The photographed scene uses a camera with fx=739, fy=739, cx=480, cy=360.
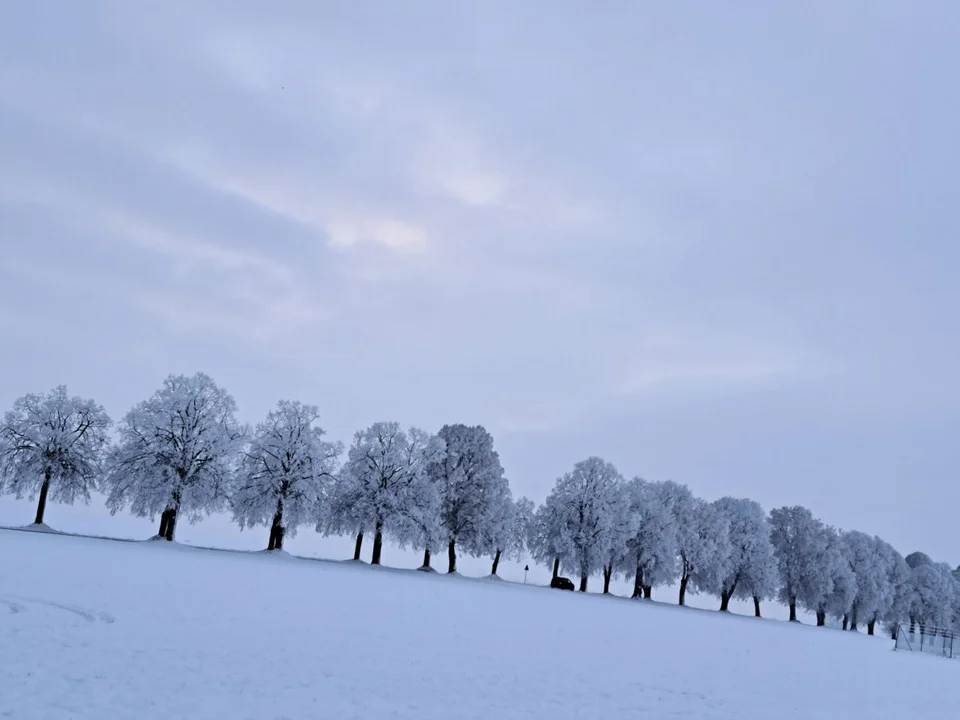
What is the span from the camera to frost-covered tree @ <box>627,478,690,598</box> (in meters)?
88.4

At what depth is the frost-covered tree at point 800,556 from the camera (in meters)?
99.1

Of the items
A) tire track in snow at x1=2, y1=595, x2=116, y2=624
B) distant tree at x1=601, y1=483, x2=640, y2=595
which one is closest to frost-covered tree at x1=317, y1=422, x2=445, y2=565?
distant tree at x1=601, y1=483, x2=640, y2=595

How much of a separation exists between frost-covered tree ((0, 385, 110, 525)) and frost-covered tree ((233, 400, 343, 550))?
558 inches

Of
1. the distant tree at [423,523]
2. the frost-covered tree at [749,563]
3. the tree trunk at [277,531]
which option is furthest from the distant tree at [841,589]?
the tree trunk at [277,531]

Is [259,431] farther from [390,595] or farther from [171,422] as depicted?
[390,595]

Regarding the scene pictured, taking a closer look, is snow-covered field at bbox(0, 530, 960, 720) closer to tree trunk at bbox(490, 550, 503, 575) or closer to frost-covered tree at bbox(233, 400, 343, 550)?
frost-covered tree at bbox(233, 400, 343, 550)

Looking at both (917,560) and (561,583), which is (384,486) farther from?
(917,560)

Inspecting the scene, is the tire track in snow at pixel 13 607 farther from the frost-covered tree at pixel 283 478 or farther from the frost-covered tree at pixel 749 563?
the frost-covered tree at pixel 749 563

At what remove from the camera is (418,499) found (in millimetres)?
75250

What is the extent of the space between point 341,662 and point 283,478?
5343 centimetres

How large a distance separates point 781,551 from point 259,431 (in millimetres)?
73230

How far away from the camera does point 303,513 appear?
230 feet

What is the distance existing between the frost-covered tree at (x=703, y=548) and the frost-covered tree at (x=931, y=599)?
48.2m

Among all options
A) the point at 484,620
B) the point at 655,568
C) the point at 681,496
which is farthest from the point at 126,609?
the point at 681,496
